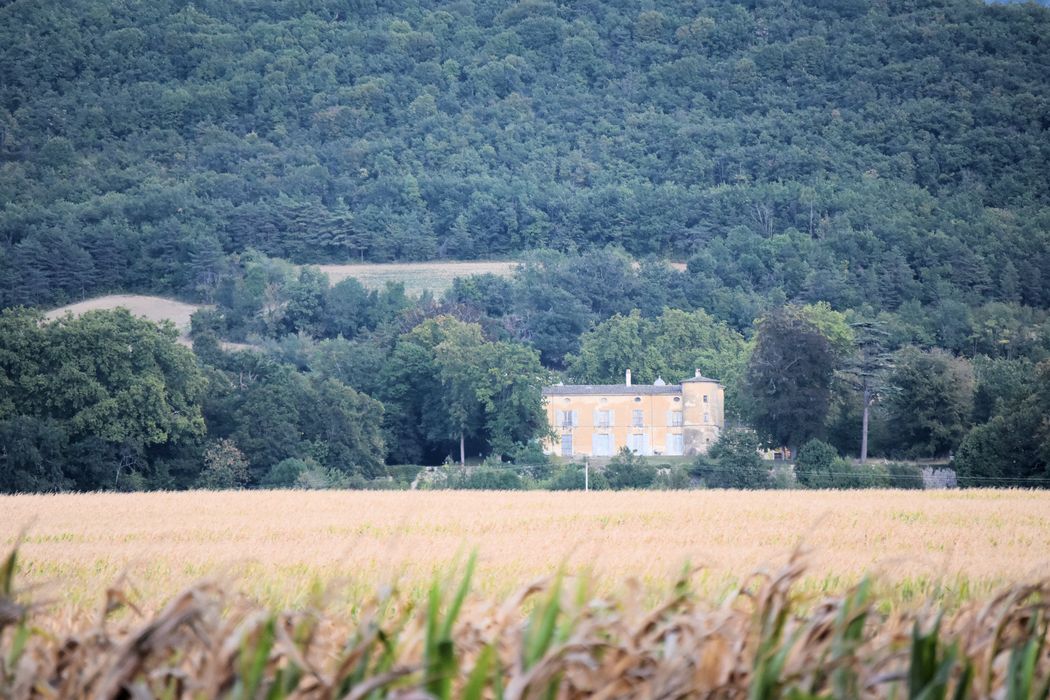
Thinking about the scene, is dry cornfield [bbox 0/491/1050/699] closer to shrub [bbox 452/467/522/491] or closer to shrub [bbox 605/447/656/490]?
shrub [bbox 452/467/522/491]

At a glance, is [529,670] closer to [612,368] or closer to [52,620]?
[52,620]

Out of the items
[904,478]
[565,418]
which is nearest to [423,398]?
[565,418]

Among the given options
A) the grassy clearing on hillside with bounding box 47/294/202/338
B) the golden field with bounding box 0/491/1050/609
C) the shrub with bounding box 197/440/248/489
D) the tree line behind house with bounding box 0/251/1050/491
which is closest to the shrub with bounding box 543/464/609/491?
the tree line behind house with bounding box 0/251/1050/491

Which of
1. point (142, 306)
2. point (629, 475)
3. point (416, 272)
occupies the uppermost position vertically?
point (416, 272)

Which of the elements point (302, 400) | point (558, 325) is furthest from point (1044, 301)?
point (302, 400)

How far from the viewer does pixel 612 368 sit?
113m

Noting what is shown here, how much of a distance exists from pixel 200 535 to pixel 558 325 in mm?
111092

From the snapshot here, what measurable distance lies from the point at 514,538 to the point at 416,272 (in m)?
147

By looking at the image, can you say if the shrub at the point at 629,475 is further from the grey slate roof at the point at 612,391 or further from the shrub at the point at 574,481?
the grey slate roof at the point at 612,391

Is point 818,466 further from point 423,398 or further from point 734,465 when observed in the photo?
point 423,398

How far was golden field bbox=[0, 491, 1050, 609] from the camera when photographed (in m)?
17.2

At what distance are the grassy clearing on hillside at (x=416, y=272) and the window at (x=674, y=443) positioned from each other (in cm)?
6355

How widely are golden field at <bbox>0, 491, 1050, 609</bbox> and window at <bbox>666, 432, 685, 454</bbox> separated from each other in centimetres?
5029

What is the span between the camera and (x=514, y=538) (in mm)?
25938
